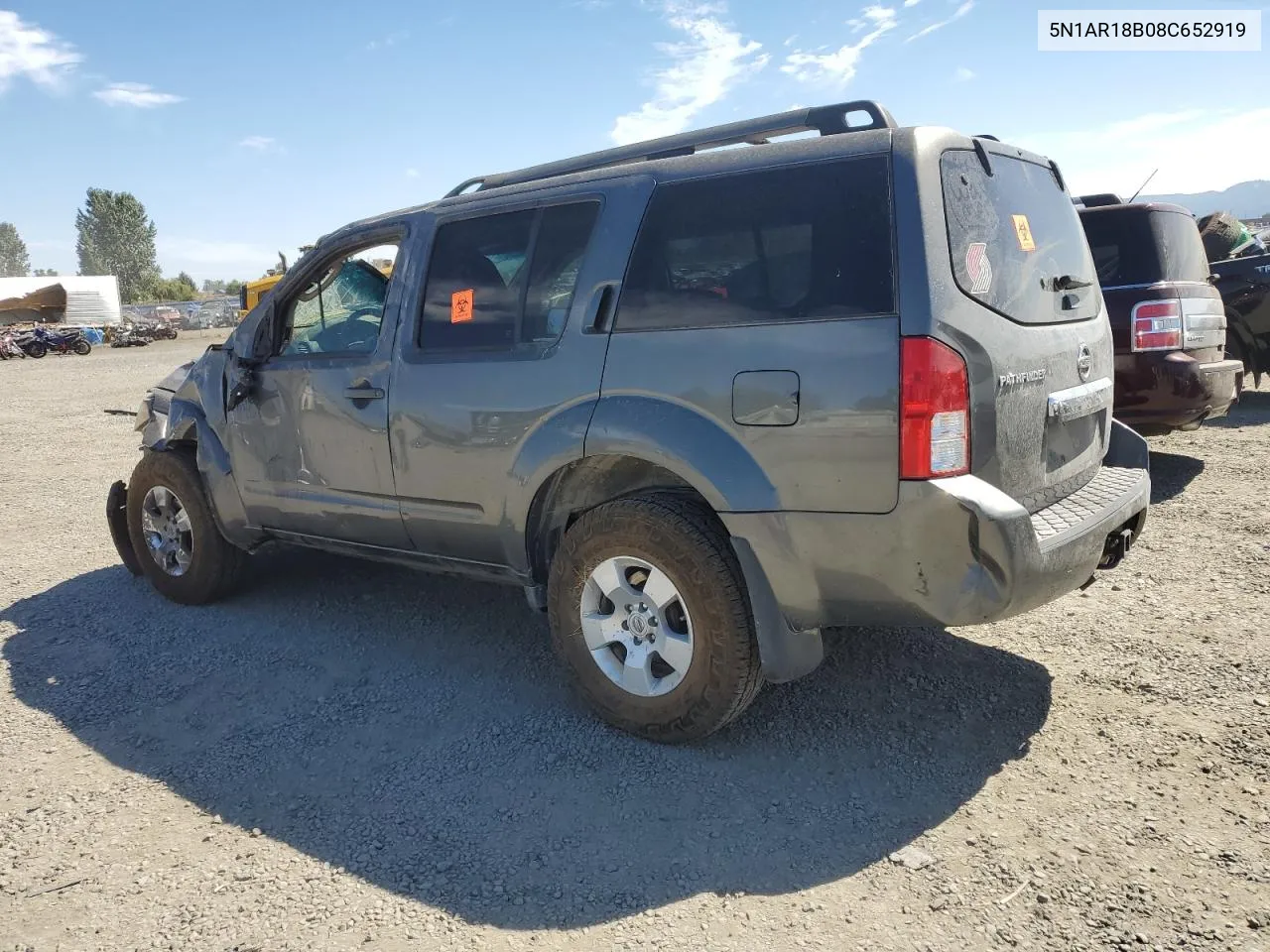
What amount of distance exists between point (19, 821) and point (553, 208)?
2.81 m

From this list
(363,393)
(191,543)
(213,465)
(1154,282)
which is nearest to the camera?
(363,393)

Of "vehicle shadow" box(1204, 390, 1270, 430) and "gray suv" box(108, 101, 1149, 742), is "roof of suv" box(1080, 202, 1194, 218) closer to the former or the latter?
"gray suv" box(108, 101, 1149, 742)

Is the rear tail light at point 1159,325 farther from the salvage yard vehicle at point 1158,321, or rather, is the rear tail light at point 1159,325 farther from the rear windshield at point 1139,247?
the rear windshield at point 1139,247

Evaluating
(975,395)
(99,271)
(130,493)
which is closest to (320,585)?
(130,493)

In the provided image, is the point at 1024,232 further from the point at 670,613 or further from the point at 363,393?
the point at 363,393

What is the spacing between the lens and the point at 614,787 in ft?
10.1

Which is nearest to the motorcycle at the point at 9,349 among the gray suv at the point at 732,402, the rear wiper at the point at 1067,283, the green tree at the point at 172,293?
the gray suv at the point at 732,402

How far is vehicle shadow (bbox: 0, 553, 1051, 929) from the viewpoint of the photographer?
2693 millimetres

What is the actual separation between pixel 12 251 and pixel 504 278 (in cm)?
21197

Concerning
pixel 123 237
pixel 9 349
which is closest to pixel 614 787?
pixel 9 349

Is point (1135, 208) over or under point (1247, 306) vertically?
over

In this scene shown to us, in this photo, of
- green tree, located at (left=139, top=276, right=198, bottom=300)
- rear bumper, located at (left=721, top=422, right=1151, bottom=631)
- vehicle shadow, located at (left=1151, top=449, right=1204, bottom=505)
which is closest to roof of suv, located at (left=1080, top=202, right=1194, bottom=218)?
vehicle shadow, located at (left=1151, top=449, right=1204, bottom=505)

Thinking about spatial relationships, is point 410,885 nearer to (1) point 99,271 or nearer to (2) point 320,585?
(2) point 320,585

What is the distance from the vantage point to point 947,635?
4.19 metres
